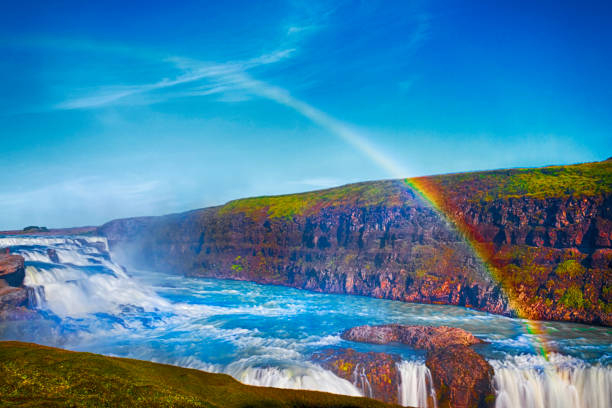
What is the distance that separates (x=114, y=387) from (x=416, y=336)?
25.3 m

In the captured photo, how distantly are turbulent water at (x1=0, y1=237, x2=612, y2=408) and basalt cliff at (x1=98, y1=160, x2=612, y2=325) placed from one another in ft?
14.1

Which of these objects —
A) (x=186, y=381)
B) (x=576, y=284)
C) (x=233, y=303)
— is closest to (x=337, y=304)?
(x=233, y=303)

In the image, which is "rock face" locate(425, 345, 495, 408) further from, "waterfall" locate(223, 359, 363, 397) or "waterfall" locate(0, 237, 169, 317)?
"waterfall" locate(0, 237, 169, 317)

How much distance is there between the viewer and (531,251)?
4981cm

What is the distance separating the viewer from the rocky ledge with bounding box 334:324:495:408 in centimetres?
2427

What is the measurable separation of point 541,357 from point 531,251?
82.0ft

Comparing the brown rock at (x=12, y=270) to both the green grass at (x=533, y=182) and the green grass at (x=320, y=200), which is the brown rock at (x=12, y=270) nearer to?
the green grass at (x=320, y=200)

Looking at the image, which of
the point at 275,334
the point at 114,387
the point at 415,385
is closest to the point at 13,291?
the point at 275,334

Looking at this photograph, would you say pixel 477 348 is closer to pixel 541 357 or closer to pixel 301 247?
pixel 541 357

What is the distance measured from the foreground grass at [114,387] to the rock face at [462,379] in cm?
1005

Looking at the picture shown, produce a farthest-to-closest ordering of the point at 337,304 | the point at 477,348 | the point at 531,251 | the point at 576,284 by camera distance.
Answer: the point at 337,304, the point at 531,251, the point at 576,284, the point at 477,348

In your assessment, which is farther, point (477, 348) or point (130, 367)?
point (477, 348)

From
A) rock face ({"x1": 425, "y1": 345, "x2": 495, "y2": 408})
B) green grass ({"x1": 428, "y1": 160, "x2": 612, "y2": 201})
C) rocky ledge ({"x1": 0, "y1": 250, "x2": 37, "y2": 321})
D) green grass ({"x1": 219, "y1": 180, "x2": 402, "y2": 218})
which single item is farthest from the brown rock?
green grass ({"x1": 428, "y1": 160, "x2": 612, "y2": 201})

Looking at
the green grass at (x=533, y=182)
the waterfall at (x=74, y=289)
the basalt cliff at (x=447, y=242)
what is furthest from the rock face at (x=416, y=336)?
the green grass at (x=533, y=182)
